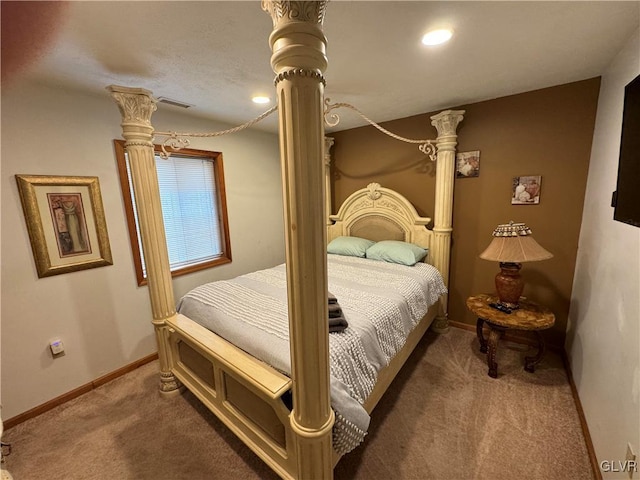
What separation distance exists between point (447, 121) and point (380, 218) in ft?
4.06

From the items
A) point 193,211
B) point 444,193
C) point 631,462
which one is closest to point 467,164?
point 444,193

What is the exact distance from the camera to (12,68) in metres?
1.51

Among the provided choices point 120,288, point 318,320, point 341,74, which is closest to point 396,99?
point 341,74

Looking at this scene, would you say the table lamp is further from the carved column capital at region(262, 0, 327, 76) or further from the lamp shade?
the carved column capital at region(262, 0, 327, 76)

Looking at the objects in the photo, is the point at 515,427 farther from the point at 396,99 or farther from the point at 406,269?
the point at 396,99

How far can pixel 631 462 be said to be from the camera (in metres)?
1.05

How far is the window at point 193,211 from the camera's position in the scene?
264cm

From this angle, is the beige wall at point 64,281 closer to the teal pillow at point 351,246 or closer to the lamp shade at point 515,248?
the teal pillow at point 351,246

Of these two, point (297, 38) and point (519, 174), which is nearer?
point (297, 38)

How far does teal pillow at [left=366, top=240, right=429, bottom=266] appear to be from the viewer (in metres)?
2.67

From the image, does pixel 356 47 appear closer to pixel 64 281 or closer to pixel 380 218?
pixel 380 218

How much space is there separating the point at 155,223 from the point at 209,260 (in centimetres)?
122

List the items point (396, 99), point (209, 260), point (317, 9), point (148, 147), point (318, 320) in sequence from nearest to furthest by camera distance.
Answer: point (317, 9), point (318, 320), point (148, 147), point (396, 99), point (209, 260)

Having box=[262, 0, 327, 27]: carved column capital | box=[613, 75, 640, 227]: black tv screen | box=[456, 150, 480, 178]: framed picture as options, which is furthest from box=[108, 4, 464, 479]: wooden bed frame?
box=[613, 75, 640, 227]: black tv screen
